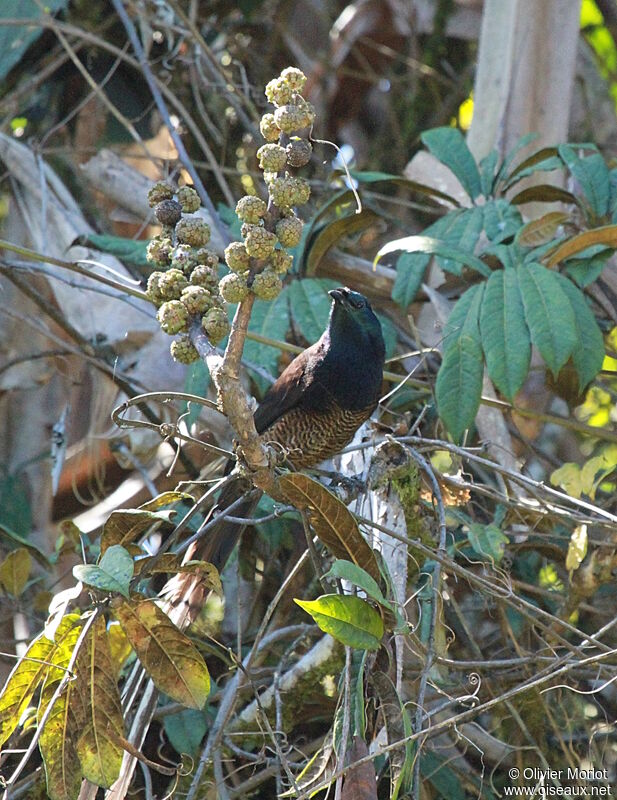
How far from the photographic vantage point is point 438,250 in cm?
307

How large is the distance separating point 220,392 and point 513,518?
166 cm

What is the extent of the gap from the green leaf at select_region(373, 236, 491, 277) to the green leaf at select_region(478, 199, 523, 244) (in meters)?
0.20

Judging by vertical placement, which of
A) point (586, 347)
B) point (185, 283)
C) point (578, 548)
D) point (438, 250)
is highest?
point (185, 283)

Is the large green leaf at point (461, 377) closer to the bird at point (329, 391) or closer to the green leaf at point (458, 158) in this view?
the bird at point (329, 391)

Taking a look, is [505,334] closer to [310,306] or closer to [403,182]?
[310,306]

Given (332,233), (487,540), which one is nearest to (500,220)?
(332,233)

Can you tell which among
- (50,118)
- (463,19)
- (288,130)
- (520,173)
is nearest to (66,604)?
(288,130)

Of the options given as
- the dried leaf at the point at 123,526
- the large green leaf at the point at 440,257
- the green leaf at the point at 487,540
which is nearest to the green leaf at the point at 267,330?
the large green leaf at the point at 440,257

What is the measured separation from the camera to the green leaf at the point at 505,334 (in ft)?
9.08

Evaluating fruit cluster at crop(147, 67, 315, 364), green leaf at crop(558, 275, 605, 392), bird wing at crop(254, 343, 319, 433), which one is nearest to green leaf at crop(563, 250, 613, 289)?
green leaf at crop(558, 275, 605, 392)

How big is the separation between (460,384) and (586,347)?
0.39 meters

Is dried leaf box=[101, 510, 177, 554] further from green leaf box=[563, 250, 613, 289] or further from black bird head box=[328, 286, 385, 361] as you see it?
Answer: green leaf box=[563, 250, 613, 289]

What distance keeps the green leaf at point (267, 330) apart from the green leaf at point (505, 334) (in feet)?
2.24

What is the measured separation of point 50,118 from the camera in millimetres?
4707
